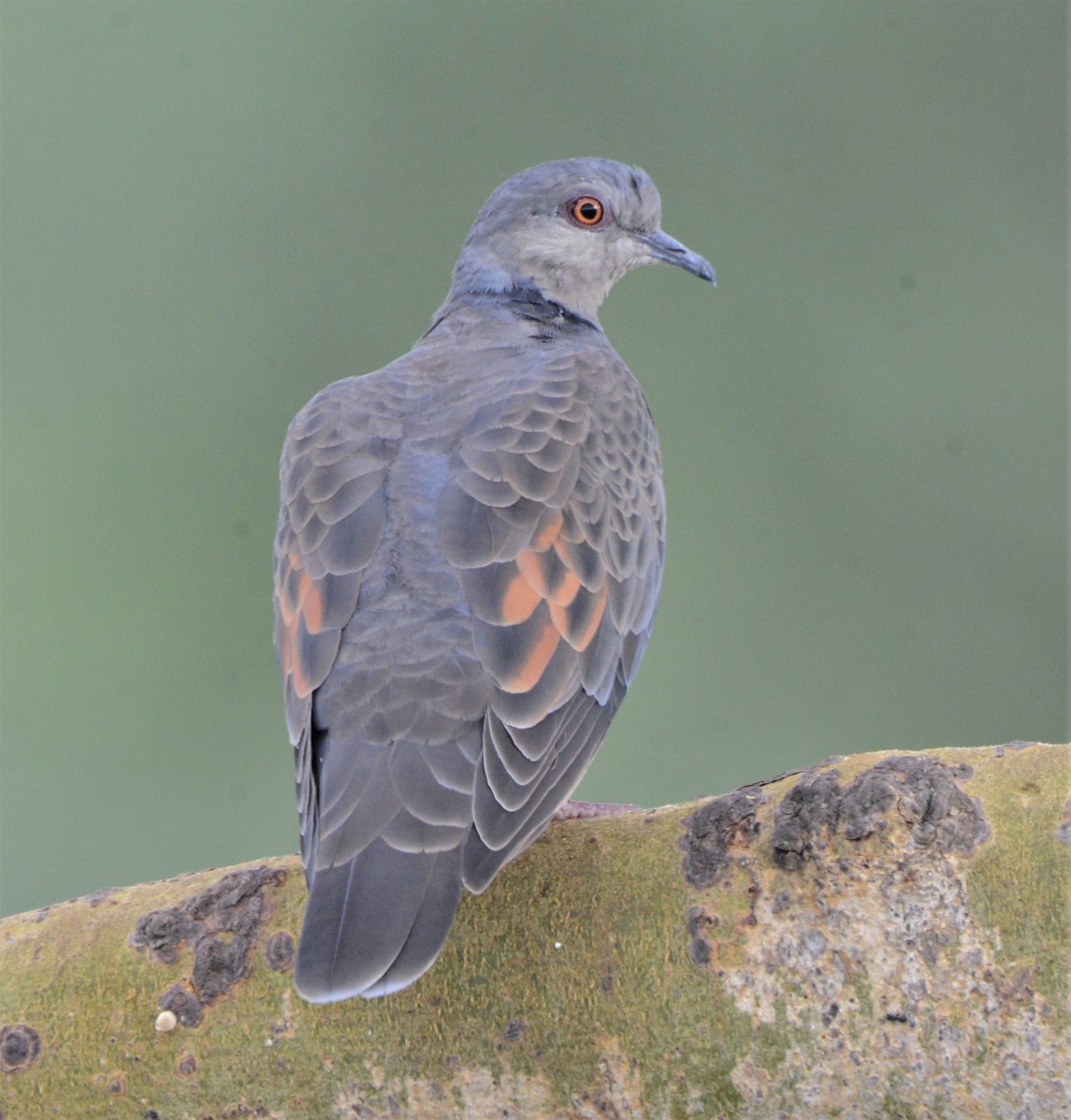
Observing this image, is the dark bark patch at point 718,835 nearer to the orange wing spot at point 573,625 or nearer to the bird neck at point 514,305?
the orange wing spot at point 573,625

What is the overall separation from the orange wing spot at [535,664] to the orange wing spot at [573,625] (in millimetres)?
36

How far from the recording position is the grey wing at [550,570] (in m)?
2.73

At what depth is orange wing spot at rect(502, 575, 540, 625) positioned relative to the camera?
9.70 feet

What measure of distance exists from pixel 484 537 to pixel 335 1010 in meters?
1.10

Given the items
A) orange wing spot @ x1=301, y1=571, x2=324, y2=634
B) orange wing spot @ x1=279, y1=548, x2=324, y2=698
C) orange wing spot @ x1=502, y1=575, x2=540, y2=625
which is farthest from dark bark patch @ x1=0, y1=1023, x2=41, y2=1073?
orange wing spot @ x1=502, y1=575, x2=540, y2=625

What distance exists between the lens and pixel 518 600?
299 centimetres

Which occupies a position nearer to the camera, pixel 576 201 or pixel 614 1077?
pixel 614 1077

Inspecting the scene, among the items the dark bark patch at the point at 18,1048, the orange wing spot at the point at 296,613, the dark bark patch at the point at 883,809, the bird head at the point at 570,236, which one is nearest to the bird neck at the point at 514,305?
the bird head at the point at 570,236

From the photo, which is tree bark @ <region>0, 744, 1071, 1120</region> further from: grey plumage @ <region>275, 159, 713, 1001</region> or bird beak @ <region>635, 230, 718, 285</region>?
bird beak @ <region>635, 230, 718, 285</region>

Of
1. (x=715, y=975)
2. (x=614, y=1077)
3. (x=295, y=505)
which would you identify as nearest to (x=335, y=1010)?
(x=614, y=1077)

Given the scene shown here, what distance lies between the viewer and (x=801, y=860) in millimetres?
2182

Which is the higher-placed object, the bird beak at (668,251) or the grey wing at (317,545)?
the bird beak at (668,251)

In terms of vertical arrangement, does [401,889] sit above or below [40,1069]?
above

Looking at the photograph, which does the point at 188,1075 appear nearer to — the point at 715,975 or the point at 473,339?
the point at 715,975
